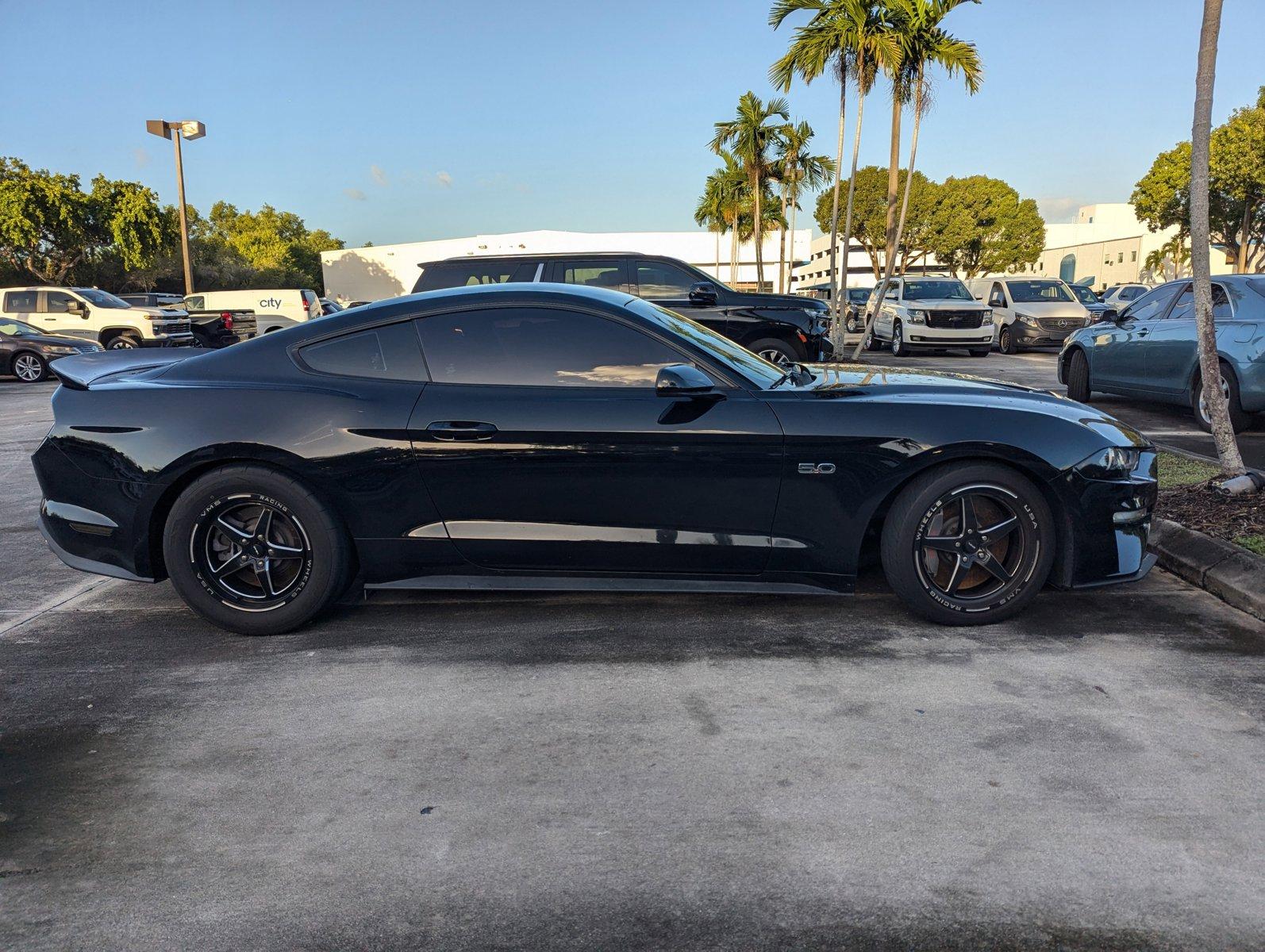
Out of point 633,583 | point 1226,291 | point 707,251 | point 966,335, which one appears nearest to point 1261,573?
point 633,583

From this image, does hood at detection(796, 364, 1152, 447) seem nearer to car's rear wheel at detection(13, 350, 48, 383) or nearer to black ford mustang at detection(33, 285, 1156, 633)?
black ford mustang at detection(33, 285, 1156, 633)

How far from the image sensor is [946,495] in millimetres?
3969

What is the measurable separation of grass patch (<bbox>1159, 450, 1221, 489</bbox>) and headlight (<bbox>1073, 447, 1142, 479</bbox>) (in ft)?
7.98

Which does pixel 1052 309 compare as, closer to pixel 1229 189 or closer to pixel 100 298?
pixel 100 298

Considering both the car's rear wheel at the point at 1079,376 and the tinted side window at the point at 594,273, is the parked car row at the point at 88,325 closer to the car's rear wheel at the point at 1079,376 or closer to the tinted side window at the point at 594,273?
the tinted side window at the point at 594,273

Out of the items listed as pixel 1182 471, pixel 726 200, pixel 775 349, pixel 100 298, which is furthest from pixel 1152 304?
pixel 726 200

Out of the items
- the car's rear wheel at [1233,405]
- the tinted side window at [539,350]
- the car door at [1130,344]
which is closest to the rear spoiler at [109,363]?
the tinted side window at [539,350]

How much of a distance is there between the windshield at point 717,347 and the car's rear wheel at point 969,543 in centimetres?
84

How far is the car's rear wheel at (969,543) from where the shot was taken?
397cm

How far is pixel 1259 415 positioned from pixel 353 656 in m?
9.06

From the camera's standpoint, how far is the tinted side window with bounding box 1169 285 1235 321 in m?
8.80

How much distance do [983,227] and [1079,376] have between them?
59277 millimetres

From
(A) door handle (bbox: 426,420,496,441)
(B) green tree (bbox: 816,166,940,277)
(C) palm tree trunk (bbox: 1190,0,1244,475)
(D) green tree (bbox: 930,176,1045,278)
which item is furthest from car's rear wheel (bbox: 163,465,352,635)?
(D) green tree (bbox: 930,176,1045,278)

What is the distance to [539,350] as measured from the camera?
13.7 feet
